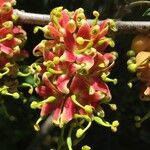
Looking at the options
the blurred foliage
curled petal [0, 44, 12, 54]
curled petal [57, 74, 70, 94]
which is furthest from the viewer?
the blurred foliage

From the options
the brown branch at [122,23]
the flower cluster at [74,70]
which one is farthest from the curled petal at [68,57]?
the brown branch at [122,23]

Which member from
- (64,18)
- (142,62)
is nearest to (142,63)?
(142,62)

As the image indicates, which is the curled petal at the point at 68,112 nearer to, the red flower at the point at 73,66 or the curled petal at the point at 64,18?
the red flower at the point at 73,66

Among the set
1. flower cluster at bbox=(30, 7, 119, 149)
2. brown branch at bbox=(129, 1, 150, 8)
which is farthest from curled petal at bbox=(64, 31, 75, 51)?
brown branch at bbox=(129, 1, 150, 8)

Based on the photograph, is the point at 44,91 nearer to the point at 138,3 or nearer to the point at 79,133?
the point at 79,133

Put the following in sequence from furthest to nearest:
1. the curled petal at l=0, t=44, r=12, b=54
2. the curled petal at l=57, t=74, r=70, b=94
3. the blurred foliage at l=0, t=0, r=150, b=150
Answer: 1. the blurred foliage at l=0, t=0, r=150, b=150
2. the curled petal at l=0, t=44, r=12, b=54
3. the curled petal at l=57, t=74, r=70, b=94

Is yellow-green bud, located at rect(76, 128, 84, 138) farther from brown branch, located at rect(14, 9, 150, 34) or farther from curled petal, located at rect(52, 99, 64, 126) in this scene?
brown branch, located at rect(14, 9, 150, 34)

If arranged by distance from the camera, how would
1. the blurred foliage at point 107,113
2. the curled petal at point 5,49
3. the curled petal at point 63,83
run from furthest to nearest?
the blurred foliage at point 107,113 → the curled petal at point 5,49 → the curled petal at point 63,83
